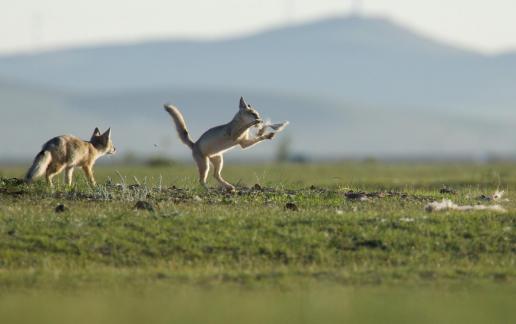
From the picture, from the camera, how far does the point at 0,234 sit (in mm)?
16078

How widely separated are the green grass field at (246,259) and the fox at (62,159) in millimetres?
792

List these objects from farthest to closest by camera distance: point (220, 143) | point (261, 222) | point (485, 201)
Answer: point (220, 143) → point (485, 201) → point (261, 222)

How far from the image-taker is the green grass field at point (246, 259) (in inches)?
466

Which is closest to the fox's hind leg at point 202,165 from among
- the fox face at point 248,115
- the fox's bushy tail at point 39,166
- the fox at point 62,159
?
the fox face at point 248,115

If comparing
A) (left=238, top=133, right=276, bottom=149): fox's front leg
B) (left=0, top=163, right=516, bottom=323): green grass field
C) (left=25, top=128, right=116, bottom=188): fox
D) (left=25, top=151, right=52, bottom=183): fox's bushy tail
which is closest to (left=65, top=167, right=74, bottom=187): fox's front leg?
(left=25, top=128, right=116, bottom=188): fox

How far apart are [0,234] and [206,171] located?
6.92m

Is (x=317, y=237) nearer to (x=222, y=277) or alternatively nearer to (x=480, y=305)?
(x=222, y=277)

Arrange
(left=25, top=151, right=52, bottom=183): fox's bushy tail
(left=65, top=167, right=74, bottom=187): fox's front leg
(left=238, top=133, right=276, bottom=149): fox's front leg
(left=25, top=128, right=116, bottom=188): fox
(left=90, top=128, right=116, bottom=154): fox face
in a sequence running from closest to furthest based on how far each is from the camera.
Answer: (left=25, top=151, right=52, bottom=183): fox's bushy tail → (left=25, top=128, right=116, bottom=188): fox → (left=65, top=167, right=74, bottom=187): fox's front leg → (left=238, top=133, right=276, bottom=149): fox's front leg → (left=90, top=128, right=116, bottom=154): fox face

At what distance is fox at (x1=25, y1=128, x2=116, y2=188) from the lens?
20719mm

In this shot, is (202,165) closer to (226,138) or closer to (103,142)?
(226,138)

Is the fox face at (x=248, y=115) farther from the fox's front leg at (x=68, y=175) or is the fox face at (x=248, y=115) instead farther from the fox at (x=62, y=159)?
the fox's front leg at (x=68, y=175)

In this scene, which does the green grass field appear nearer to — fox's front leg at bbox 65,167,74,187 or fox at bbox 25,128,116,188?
fox at bbox 25,128,116,188

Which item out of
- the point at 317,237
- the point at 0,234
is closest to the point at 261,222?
the point at 317,237

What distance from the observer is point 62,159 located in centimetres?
2134
